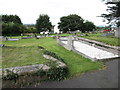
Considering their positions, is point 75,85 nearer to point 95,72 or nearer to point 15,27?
point 95,72

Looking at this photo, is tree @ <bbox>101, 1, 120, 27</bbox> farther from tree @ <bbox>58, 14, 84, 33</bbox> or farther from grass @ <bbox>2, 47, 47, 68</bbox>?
tree @ <bbox>58, 14, 84, 33</bbox>

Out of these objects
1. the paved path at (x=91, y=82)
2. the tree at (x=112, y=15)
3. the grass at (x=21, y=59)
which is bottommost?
the paved path at (x=91, y=82)

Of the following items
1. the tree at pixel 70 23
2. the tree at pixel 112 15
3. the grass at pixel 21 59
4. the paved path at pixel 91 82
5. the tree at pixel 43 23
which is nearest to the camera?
the paved path at pixel 91 82

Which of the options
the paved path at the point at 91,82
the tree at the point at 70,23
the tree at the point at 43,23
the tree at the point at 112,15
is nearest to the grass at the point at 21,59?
the paved path at the point at 91,82

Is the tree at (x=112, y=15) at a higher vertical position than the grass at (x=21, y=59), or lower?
higher

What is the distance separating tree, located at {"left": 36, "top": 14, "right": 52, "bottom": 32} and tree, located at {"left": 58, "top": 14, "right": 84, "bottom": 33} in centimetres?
516

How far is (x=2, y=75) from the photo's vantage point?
4.47 m

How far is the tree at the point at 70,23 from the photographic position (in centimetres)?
4267

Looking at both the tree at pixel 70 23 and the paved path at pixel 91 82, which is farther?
the tree at pixel 70 23

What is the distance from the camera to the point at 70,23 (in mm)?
42812

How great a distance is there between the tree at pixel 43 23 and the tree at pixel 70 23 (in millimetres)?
5161

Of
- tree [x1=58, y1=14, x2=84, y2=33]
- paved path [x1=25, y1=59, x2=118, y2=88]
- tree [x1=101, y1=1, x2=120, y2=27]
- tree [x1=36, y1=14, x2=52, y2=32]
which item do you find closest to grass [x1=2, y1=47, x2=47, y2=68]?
paved path [x1=25, y1=59, x2=118, y2=88]

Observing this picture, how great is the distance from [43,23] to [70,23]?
33.9ft

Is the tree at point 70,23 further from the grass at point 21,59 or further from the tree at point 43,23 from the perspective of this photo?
the grass at point 21,59
